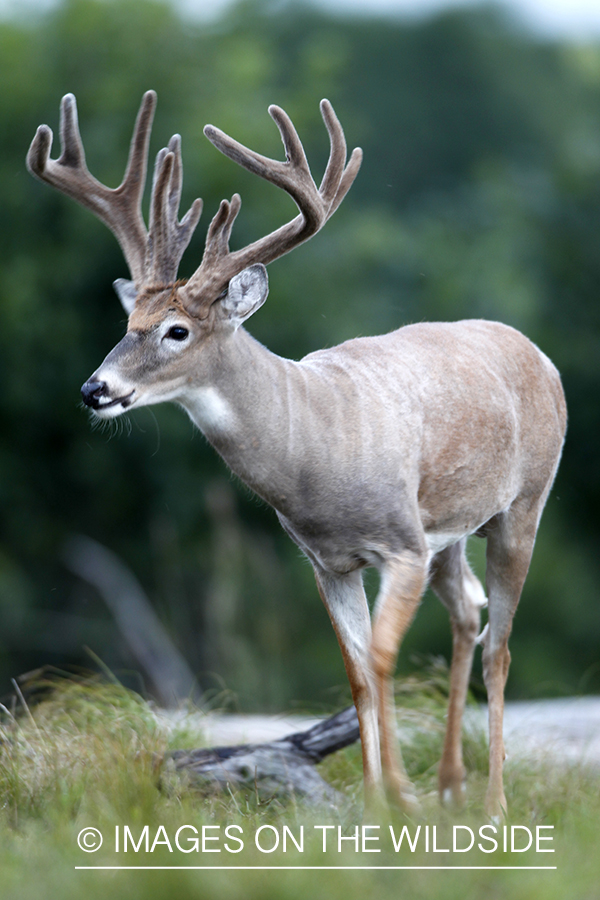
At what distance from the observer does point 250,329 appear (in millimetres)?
13977

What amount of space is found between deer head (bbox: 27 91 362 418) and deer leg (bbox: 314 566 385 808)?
3.61ft

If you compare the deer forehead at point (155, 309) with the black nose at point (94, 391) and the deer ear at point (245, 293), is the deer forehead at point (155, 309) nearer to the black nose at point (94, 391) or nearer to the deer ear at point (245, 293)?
the deer ear at point (245, 293)

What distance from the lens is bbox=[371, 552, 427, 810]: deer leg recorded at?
14.9 feet

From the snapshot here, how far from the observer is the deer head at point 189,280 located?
441 centimetres

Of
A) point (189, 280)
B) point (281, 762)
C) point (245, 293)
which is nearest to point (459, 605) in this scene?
point (281, 762)

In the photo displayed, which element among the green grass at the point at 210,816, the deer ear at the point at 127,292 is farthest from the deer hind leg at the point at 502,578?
the deer ear at the point at 127,292

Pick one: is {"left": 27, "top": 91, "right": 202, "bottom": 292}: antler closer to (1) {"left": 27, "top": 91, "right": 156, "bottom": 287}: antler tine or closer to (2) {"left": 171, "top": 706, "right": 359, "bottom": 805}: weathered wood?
(1) {"left": 27, "top": 91, "right": 156, "bottom": 287}: antler tine

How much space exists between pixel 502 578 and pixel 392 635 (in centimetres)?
123

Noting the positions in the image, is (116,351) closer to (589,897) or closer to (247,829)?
(247,829)

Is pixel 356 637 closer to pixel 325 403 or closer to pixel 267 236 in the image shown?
pixel 325 403

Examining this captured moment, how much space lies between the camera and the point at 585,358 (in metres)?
17.7

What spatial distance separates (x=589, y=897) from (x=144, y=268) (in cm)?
281

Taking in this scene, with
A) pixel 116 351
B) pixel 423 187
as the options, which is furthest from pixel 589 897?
pixel 423 187

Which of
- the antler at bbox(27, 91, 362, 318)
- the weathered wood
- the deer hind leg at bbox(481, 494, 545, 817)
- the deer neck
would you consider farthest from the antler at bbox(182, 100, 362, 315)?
the weathered wood
